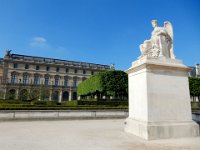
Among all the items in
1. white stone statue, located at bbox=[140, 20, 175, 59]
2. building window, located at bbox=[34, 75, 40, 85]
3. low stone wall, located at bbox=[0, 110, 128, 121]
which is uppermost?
building window, located at bbox=[34, 75, 40, 85]

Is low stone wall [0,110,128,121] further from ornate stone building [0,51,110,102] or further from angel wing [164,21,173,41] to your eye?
ornate stone building [0,51,110,102]

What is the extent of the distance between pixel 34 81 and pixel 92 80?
3766cm

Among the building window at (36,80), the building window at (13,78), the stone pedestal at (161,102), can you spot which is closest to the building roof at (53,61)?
the building window at (13,78)

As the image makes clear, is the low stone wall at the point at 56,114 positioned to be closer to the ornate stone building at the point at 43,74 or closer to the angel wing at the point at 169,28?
the angel wing at the point at 169,28

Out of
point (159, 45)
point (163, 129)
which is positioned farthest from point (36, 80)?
point (163, 129)

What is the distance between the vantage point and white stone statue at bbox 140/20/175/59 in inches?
264

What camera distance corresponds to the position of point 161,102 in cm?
588

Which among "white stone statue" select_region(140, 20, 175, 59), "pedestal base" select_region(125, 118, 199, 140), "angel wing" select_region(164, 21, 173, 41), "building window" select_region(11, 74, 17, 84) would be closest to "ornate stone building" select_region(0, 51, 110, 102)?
"building window" select_region(11, 74, 17, 84)

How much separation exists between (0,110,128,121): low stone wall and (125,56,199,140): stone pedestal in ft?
21.5

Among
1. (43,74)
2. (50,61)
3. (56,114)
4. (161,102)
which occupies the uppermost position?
(50,61)

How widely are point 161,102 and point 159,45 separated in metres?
2.33

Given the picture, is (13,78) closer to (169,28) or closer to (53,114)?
(53,114)

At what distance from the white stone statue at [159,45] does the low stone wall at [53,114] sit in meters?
7.59

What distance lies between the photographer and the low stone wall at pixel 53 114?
11131 mm
